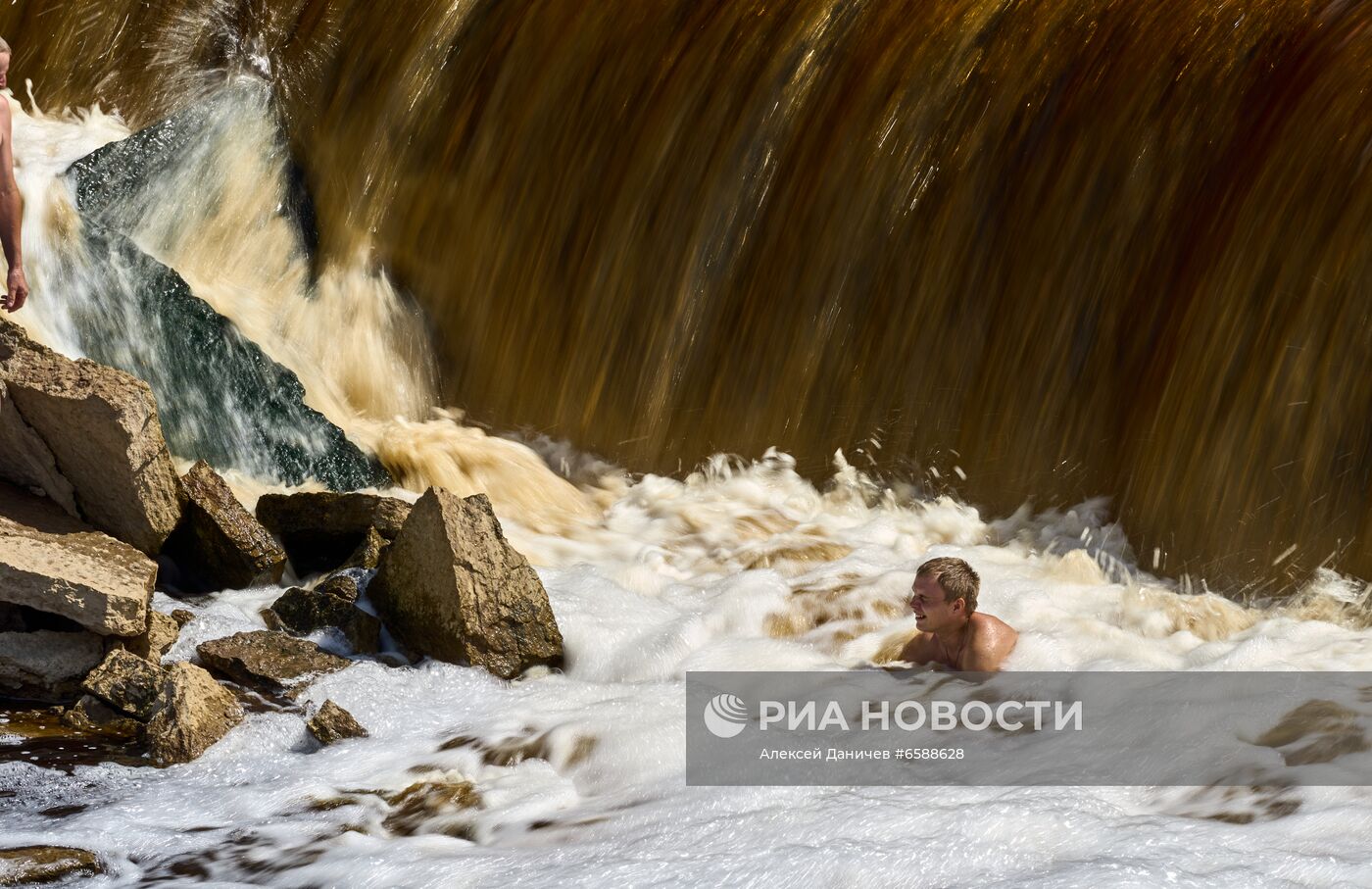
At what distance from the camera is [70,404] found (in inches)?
222

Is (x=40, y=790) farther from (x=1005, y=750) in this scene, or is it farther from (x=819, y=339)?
(x=819, y=339)

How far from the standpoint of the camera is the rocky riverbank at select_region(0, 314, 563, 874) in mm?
5027

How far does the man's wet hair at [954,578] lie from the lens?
5.47 m

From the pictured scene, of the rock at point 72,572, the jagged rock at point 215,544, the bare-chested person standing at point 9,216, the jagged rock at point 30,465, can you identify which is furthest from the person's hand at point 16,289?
the jagged rock at point 215,544

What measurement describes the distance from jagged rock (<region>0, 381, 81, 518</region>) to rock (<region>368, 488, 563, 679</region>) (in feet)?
3.88

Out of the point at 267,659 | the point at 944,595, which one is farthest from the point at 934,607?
the point at 267,659

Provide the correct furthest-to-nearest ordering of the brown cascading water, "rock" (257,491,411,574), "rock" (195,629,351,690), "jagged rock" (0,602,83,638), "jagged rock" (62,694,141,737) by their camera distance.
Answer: the brown cascading water < "rock" (257,491,411,574) < "rock" (195,629,351,690) < "jagged rock" (0,602,83,638) < "jagged rock" (62,694,141,737)

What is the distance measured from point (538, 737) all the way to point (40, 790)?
1470 millimetres

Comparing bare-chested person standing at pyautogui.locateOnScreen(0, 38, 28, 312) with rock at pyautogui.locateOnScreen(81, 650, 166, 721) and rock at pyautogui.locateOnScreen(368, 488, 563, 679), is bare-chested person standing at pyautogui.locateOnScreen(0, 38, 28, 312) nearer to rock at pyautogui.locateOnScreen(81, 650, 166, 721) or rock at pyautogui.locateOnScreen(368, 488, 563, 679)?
rock at pyautogui.locateOnScreen(81, 650, 166, 721)

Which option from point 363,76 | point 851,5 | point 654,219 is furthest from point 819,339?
point 363,76

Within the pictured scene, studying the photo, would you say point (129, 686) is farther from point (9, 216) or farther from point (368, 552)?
point (9, 216)

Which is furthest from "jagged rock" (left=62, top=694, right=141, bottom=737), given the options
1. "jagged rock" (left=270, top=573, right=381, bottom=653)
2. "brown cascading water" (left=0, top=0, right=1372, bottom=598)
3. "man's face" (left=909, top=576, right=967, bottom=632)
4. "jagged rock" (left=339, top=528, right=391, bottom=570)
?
"brown cascading water" (left=0, top=0, right=1372, bottom=598)

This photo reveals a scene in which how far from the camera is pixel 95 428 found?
18.6ft

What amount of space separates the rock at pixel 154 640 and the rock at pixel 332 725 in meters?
0.66
